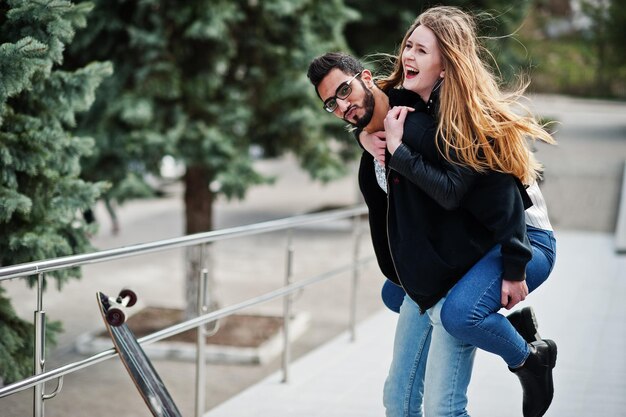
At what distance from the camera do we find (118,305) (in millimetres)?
2742

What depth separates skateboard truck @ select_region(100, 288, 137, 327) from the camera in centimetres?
271

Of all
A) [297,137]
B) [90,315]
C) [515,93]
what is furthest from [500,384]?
[90,315]

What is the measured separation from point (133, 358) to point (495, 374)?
Result: 2.64 m

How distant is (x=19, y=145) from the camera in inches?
159

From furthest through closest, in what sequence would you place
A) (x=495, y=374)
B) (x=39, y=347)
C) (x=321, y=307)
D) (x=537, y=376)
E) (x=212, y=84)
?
(x=321, y=307) → (x=212, y=84) → (x=495, y=374) → (x=39, y=347) → (x=537, y=376)

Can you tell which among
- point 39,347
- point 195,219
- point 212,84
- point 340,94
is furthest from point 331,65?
point 195,219

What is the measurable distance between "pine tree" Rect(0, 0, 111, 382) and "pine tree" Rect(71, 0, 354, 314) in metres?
2.51

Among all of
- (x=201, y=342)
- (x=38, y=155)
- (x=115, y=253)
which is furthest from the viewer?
(x=201, y=342)

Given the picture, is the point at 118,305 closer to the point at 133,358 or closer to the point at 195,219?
the point at 133,358

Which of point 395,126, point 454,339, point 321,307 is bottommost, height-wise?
point 321,307

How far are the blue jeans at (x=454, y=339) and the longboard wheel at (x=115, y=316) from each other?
0.90m

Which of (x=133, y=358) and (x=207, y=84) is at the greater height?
(x=207, y=84)

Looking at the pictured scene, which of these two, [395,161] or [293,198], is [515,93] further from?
[293,198]

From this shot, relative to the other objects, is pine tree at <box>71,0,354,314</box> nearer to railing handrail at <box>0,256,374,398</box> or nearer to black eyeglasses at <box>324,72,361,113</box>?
railing handrail at <box>0,256,374,398</box>
